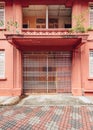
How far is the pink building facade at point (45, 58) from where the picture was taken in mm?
13867

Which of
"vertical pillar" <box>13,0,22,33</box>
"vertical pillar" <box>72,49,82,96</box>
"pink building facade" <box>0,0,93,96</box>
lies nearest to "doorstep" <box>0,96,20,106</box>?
"pink building facade" <box>0,0,93,96</box>

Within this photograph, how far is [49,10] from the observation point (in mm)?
15742

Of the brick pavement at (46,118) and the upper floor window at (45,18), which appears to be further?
the upper floor window at (45,18)

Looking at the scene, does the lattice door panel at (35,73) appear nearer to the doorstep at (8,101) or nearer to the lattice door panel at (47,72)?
the lattice door panel at (47,72)

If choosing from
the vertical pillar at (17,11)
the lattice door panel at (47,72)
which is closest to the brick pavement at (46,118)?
the lattice door panel at (47,72)

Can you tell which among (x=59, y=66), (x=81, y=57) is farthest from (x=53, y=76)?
(x=81, y=57)

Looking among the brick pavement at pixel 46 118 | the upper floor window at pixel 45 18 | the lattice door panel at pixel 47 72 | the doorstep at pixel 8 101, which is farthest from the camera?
the upper floor window at pixel 45 18

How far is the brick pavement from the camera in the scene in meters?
7.23

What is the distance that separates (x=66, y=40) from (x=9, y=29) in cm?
415

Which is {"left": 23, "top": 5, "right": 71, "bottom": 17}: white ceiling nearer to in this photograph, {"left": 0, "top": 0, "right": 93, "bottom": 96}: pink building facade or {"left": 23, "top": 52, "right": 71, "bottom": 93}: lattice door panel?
{"left": 0, "top": 0, "right": 93, "bottom": 96}: pink building facade

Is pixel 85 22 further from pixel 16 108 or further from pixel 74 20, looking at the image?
pixel 16 108

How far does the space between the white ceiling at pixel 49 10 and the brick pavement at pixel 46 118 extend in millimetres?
8078

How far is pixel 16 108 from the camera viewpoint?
398 inches

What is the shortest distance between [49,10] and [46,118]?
9.94 meters
